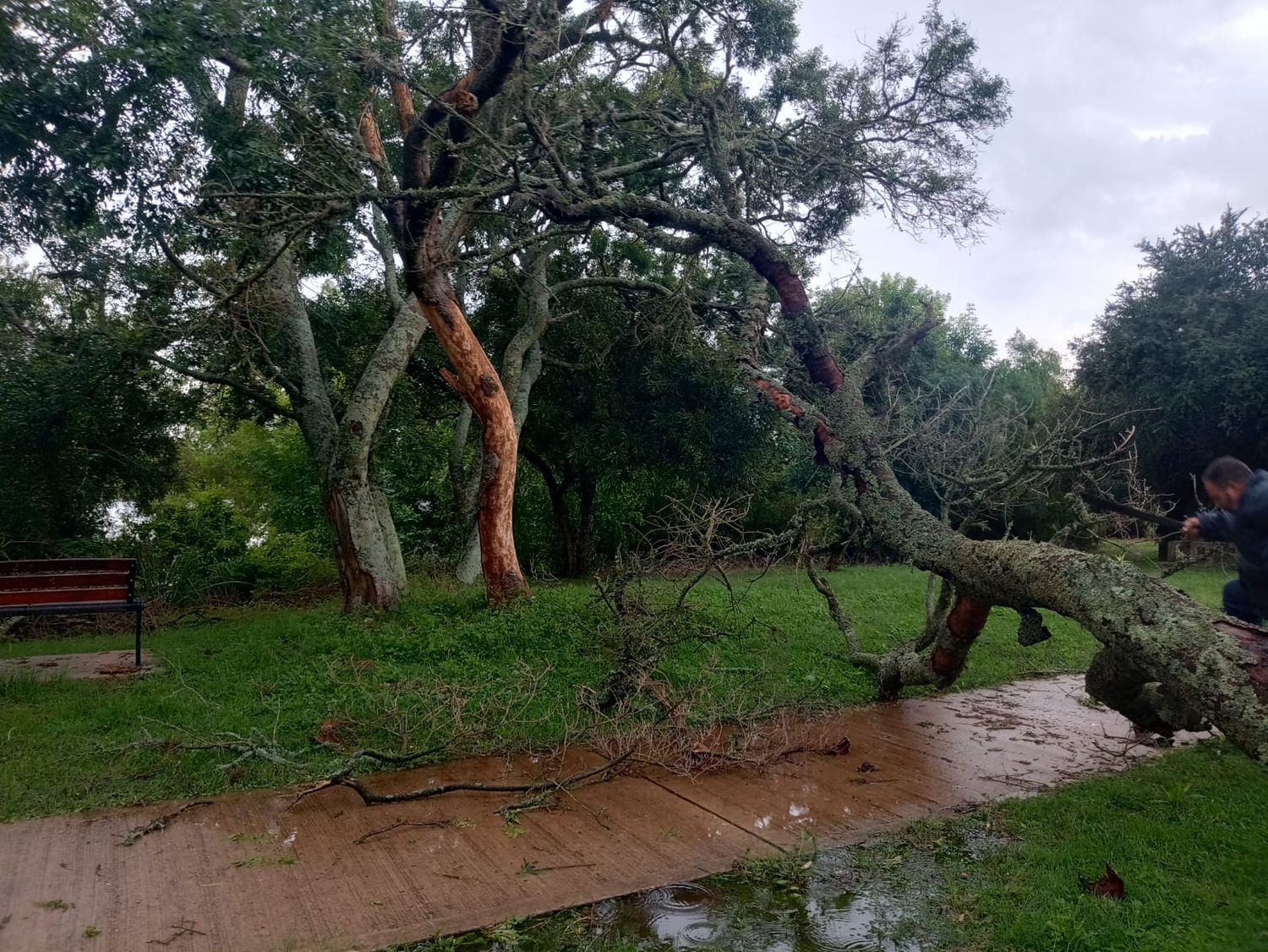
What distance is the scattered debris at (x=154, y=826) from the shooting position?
4227 millimetres

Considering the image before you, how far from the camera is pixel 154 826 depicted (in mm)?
4375

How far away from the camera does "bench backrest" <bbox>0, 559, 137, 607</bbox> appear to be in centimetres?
764

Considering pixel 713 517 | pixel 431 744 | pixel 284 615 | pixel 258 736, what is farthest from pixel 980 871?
pixel 284 615

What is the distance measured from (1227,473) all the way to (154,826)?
19.9 ft

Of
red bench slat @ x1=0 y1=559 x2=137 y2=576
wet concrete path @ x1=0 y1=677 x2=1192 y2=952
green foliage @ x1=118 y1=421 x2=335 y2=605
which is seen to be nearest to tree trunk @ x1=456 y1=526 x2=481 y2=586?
green foliage @ x1=118 y1=421 x2=335 y2=605

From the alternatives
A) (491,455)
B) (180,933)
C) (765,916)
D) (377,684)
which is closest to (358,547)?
(491,455)

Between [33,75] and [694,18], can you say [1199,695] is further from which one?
[694,18]

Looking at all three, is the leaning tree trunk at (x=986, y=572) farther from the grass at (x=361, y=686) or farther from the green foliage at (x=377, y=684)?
the green foliage at (x=377, y=684)

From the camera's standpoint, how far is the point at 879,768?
557cm

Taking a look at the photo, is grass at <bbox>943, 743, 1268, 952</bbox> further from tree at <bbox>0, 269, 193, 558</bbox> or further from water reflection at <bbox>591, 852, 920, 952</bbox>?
tree at <bbox>0, 269, 193, 558</bbox>

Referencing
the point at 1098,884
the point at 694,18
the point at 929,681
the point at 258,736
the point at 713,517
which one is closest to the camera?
the point at 1098,884

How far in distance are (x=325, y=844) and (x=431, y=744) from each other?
1513mm

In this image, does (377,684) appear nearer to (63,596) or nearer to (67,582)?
(63,596)

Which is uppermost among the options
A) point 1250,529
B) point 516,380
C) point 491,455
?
point 516,380
